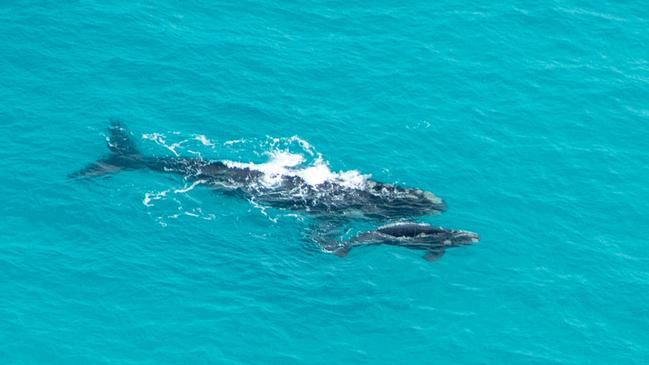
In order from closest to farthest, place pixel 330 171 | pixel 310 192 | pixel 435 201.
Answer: pixel 435 201 < pixel 310 192 < pixel 330 171

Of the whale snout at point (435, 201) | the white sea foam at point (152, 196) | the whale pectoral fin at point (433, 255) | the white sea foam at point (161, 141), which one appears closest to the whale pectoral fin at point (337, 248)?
the whale pectoral fin at point (433, 255)

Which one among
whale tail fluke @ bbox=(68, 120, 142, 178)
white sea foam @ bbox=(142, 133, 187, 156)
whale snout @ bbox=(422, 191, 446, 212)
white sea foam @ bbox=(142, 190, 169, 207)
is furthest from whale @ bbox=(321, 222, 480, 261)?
whale tail fluke @ bbox=(68, 120, 142, 178)

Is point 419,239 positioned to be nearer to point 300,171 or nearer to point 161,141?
point 300,171

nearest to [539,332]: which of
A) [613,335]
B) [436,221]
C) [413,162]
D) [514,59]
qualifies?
[613,335]

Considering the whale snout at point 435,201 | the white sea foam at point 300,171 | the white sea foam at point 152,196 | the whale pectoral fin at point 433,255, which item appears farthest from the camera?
the white sea foam at point 300,171

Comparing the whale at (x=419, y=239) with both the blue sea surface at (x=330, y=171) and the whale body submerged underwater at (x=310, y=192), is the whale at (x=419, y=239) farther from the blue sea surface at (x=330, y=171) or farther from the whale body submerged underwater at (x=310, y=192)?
the blue sea surface at (x=330, y=171)

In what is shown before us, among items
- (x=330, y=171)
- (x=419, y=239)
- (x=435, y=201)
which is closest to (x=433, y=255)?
(x=419, y=239)
